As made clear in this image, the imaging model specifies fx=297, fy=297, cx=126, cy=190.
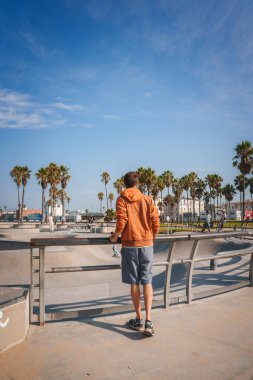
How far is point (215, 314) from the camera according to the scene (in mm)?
3943

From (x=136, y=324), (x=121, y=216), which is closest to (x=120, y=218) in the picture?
(x=121, y=216)

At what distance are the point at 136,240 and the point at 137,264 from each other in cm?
28

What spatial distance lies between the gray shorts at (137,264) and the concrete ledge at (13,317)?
116 cm

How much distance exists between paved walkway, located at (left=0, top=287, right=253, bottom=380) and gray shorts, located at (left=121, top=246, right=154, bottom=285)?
1.90 ft

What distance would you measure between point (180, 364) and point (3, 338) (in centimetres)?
164

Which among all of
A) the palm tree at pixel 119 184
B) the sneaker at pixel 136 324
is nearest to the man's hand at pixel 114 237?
the sneaker at pixel 136 324

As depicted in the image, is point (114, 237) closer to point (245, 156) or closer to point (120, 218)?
point (120, 218)

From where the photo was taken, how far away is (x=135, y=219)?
11.4ft

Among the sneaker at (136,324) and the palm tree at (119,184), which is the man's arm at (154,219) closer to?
the sneaker at (136,324)

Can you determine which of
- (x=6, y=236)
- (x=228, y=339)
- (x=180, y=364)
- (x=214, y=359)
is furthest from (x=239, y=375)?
(x=6, y=236)

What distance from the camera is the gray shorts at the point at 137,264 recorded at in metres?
3.42

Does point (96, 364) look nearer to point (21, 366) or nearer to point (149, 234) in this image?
point (21, 366)

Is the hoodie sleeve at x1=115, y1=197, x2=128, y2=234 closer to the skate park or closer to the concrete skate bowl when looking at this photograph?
the skate park

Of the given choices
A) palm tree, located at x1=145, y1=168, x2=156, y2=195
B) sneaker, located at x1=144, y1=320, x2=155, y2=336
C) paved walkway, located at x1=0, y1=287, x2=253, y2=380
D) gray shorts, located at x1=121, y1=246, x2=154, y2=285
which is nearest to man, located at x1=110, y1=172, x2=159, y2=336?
gray shorts, located at x1=121, y1=246, x2=154, y2=285
